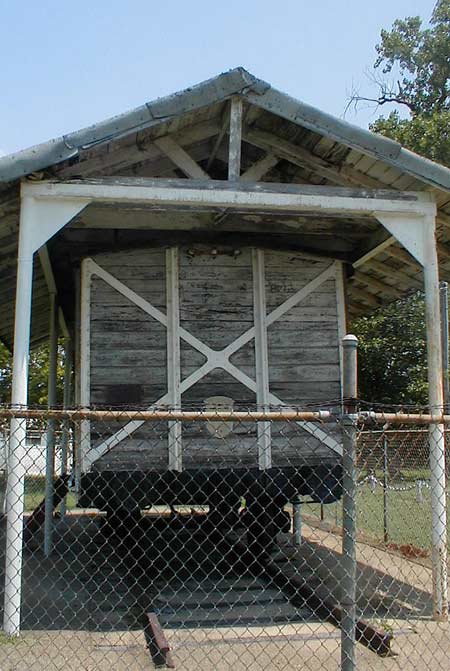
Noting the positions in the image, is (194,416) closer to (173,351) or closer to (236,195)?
(236,195)

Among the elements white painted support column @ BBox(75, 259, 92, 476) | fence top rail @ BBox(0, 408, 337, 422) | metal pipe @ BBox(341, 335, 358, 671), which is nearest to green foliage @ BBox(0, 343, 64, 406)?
white painted support column @ BBox(75, 259, 92, 476)

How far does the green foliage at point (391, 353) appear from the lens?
76.8 feet

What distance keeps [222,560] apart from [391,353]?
54.2 ft

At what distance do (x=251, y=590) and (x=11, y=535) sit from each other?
3.29 metres

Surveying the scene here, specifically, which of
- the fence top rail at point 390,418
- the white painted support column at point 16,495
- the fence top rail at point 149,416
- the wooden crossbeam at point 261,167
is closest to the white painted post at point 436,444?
the fence top rail at point 390,418

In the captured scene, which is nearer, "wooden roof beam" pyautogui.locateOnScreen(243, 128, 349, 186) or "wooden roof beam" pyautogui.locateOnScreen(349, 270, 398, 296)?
"wooden roof beam" pyautogui.locateOnScreen(243, 128, 349, 186)

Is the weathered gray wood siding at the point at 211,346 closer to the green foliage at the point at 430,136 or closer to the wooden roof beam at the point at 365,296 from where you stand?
the wooden roof beam at the point at 365,296

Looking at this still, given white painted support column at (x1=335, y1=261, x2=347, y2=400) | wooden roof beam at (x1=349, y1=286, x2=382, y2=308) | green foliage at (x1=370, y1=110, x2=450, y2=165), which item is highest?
green foliage at (x1=370, y1=110, x2=450, y2=165)

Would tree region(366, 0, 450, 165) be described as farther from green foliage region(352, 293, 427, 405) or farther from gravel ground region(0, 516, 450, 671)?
gravel ground region(0, 516, 450, 671)

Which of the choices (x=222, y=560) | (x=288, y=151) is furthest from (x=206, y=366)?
(x=288, y=151)

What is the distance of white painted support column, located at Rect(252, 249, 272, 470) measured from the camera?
7.90 metres

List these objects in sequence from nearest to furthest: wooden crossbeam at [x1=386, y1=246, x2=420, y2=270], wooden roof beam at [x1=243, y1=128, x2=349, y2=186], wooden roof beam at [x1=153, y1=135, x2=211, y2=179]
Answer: wooden roof beam at [x1=153, y1=135, x2=211, y2=179] < wooden roof beam at [x1=243, y1=128, x2=349, y2=186] < wooden crossbeam at [x1=386, y1=246, x2=420, y2=270]

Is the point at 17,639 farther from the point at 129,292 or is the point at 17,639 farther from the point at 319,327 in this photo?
the point at 319,327

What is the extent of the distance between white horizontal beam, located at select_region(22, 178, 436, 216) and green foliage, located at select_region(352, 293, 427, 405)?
54.0ft
